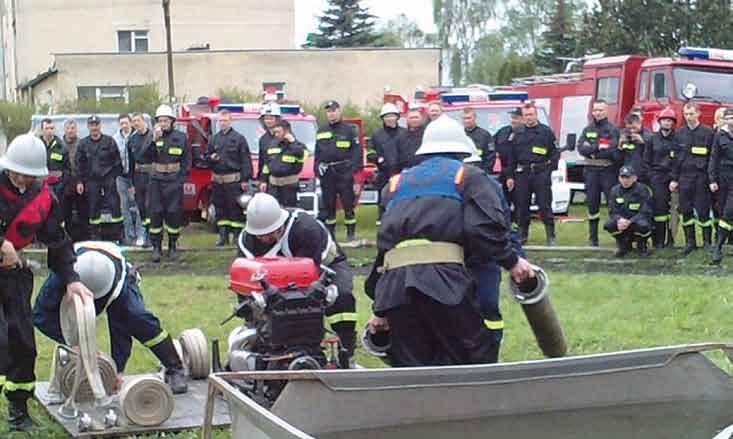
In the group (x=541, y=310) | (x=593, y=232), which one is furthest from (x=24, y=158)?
(x=593, y=232)

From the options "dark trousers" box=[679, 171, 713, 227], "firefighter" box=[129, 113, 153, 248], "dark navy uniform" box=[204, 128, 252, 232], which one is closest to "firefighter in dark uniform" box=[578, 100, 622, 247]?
"dark trousers" box=[679, 171, 713, 227]

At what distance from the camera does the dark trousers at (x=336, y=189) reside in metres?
15.4

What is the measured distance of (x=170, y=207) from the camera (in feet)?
48.0

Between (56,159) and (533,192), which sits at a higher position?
(56,159)

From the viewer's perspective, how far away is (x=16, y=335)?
673cm

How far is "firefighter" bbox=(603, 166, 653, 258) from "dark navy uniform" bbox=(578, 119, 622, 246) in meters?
0.62

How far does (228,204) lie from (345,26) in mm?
36013

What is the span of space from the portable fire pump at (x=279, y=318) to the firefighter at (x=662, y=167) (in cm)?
830

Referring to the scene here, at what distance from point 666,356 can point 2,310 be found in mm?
3725

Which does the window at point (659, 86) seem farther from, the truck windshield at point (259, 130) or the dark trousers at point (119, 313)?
the dark trousers at point (119, 313)

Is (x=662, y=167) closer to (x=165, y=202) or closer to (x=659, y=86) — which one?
(x=659, y=86)

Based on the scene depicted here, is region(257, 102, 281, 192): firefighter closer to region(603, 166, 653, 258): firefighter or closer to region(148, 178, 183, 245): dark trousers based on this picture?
region(148, 178, 183, 245): dark trousers

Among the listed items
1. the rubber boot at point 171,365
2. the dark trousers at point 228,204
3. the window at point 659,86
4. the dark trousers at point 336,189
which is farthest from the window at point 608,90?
the rubber boot at point 171,365

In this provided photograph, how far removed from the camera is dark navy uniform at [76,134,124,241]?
15359 millimetres
